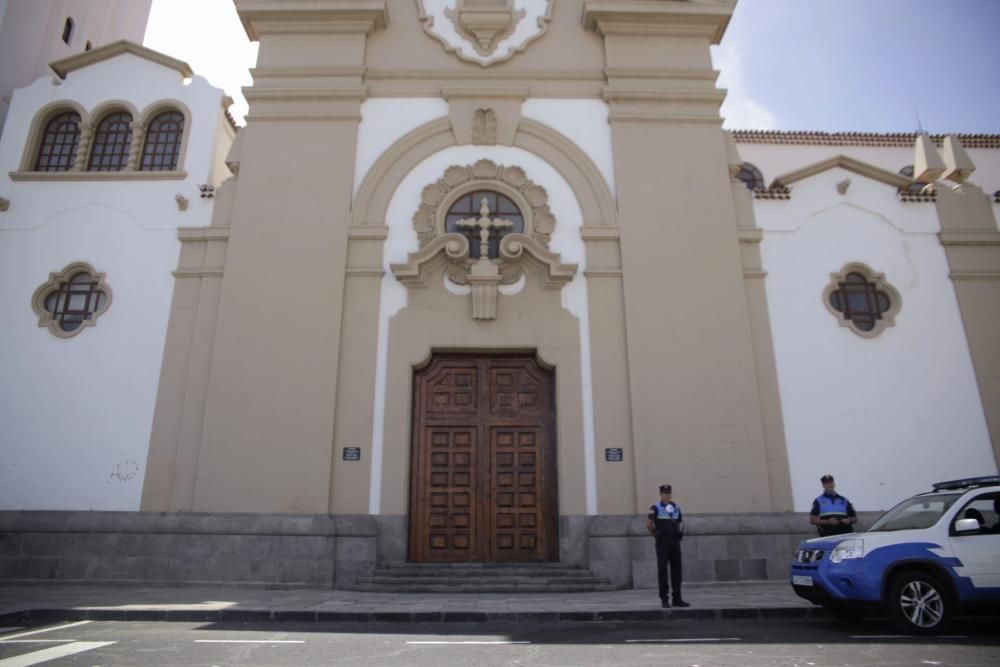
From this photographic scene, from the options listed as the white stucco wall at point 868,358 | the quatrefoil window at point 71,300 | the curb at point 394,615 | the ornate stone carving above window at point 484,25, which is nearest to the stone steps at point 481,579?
the curb at point 394,615

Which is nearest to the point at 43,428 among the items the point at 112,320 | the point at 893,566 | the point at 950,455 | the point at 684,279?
the point at 112,320

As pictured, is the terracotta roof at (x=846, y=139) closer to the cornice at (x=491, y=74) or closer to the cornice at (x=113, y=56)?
the cornice at (x=491, y=74)

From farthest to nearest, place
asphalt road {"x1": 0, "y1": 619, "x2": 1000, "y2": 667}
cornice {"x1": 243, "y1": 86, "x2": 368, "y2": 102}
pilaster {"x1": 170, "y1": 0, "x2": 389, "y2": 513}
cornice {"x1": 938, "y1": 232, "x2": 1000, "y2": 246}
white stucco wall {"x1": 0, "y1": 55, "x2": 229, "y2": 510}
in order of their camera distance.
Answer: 1. cornice {"x1": 243, "y1": 86, "x2": 368, "y2": 102}
2. cornice {"x1": 938, "y1": 232, "x2": 1000, "y2": 246}
3. white stucco wall {"x1": 0, "y1": 55, "x2": 229, "y2": 510}
4. pilaster {"x1": 170, "y1": 0, "x2": 389, "y2": 513}
5. asphalt road {"x1": 0, "y1": 619, "x2": 1000, "y2": 667}

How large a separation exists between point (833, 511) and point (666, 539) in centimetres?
268

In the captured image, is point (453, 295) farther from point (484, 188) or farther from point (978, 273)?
point (978, 273)

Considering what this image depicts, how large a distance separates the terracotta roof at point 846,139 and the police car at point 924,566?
644 inches

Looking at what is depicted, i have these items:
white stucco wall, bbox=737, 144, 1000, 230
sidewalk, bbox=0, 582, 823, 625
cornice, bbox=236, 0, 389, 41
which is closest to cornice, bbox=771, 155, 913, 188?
white stucco wall, bbox=737, 144, 1000, 230

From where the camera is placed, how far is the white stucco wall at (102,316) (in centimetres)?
1232

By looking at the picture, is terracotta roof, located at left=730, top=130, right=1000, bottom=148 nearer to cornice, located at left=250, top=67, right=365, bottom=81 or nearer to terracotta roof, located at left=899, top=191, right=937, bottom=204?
terracotta roof, located at left=899, top=191, right=937, bottom=204

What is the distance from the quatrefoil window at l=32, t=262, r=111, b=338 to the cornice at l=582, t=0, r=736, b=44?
38.9ft

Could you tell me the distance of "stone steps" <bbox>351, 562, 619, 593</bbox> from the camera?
10.8 metres

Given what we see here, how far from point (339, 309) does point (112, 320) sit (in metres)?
4.60

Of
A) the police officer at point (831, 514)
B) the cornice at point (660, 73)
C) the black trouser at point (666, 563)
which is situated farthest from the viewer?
the cornice at point (660, 73)

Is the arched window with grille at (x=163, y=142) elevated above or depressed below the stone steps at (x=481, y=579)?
above
